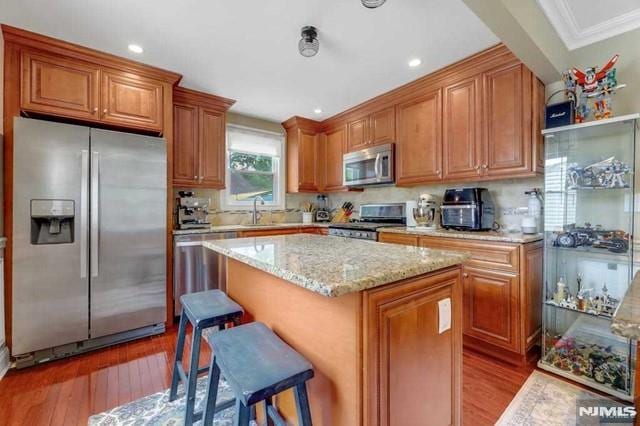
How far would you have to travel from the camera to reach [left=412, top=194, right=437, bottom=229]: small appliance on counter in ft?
9.96

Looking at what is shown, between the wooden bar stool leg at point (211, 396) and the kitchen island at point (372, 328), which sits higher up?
the kitchen island at point (372, 328)

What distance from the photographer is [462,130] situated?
2.75 meters

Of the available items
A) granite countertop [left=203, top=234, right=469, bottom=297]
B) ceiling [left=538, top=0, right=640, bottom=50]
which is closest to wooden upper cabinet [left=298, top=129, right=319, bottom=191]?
granite countertop [left=203, top=234, right=469, bottom=297]

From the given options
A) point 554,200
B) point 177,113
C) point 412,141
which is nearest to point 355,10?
point 412,141

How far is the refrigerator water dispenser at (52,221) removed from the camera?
2.20 m

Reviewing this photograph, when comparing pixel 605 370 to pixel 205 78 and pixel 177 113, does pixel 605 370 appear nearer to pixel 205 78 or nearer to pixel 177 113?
pixel 205 78

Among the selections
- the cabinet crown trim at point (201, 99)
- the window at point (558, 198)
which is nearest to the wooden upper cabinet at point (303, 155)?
the cabinet crown trim at point (201, 99)

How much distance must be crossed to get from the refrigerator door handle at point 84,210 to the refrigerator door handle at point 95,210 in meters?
0.03

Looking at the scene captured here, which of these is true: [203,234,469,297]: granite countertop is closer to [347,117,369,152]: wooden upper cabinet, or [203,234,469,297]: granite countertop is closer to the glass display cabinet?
the glass display cabinet

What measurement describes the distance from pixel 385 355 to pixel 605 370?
6.42 ft

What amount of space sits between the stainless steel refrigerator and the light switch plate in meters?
2.53

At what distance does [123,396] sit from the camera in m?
1.84

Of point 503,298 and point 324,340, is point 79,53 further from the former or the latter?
point 503,298

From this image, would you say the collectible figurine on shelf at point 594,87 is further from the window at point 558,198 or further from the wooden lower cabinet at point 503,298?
the wooden lower cabinet at point 503,298
